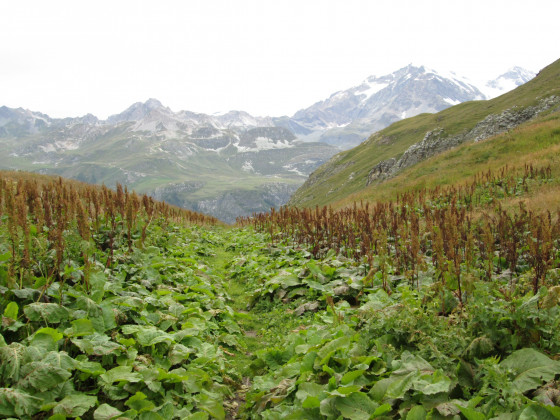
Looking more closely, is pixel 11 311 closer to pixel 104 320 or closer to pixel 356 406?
pixel 104 320

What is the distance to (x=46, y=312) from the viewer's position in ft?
15.0

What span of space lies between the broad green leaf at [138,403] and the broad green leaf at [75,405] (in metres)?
0.38

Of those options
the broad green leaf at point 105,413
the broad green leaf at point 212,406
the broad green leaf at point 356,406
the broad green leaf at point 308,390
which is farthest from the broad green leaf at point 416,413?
the broad green leaf at point 105,413

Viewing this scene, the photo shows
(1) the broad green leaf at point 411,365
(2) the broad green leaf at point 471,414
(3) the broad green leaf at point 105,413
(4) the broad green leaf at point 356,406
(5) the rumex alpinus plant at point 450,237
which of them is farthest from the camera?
(5) the rumex alpinus plant at point 450,237

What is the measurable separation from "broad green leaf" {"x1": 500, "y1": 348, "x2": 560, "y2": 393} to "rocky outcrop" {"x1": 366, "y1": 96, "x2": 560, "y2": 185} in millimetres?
56858

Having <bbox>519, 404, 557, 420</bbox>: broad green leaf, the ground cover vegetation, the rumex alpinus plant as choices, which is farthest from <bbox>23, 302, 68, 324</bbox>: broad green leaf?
<bbox>519, 404, 557, 420</bbox>: broad green leaf

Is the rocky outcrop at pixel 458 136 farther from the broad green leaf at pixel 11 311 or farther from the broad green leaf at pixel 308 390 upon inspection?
the broad green leaf at pixel 11 311

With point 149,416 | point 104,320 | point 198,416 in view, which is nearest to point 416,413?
point 198,416

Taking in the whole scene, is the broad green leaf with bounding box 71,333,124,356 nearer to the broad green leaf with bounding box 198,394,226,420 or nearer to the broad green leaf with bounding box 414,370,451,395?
the broad green leaf with bounding box 198,394,226,420

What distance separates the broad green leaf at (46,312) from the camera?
4449 mm

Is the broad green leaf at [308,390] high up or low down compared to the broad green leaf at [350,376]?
down

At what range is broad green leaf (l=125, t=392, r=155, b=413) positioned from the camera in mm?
4000

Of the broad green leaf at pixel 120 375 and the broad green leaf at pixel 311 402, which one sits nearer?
the broad green leaf at pixel 311 402

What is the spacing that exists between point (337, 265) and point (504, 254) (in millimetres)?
4004
